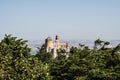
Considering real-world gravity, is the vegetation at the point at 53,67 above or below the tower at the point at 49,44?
below

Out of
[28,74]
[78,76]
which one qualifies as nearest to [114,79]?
[78,76]

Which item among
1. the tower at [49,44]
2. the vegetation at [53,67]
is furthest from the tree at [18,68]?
the tower at [49,44]

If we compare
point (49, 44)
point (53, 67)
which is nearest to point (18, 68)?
point (53, 67)

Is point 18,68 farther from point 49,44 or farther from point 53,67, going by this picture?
point 49,44

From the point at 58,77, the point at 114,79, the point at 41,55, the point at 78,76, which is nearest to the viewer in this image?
the point at 114,79

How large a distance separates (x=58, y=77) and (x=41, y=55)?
3539 cm

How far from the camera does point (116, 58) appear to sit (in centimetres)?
3931

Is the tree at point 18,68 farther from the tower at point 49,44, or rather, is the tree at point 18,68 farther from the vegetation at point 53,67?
the tower at point 49,44

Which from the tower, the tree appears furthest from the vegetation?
the tower

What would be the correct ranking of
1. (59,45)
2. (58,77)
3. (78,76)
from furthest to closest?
1. (59,45)
2. (58,77)
3. (78,76)

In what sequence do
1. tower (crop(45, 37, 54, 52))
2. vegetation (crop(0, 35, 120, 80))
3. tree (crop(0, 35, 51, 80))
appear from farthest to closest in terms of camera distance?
tower (crop(45, 37, 54, 52)), vegetation (crop(0, 35, 120, 80)), tree (crop(0, 35, 51, 80))

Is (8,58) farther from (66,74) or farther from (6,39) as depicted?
(6,39)

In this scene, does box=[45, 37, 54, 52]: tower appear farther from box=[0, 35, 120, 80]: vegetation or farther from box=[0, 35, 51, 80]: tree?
box=[0, 35, 51, 80]: tree

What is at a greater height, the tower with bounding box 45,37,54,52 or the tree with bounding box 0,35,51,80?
the tower with bounding box 45,37,54,52
